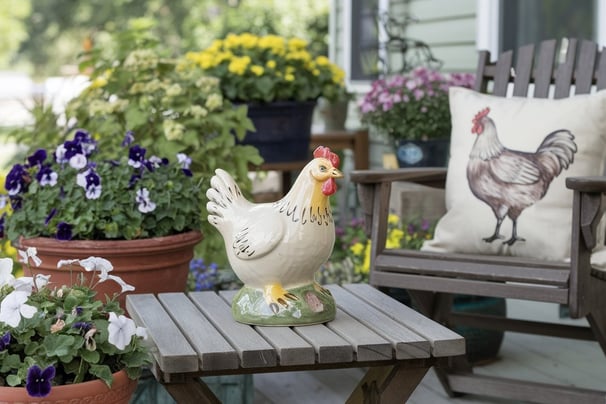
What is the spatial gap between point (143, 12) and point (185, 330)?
1540 centimetres

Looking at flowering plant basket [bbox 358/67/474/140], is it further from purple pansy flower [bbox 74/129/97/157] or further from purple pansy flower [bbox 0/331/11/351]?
purple pansy flower [bbox 0/331/11/351]

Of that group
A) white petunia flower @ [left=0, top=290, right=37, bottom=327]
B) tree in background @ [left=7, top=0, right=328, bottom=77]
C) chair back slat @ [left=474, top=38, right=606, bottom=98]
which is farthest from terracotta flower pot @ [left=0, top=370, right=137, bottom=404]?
tree in background @ [left=7, top=0, right=328, bottom=77]

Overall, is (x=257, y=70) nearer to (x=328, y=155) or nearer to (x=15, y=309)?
(x=328, y=155)

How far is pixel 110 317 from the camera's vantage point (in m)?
1.99

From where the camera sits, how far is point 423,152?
4.50 m

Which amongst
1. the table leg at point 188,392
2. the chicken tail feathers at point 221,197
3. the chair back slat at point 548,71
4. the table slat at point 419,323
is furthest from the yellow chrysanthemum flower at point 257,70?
the table leg at point 188,392

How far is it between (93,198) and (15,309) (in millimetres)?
888

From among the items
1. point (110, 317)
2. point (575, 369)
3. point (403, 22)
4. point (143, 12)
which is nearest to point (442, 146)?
point (575, 369)

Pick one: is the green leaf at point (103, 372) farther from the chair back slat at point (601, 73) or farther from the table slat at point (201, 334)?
the chair back slat at point (601, 73)

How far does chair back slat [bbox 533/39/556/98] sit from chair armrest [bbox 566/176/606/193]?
741mm

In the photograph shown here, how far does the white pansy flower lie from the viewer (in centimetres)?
196

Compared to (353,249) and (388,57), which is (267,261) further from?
(388,57)

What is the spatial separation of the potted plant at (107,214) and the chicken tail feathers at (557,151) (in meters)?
1.00

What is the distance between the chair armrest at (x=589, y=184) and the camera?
2.54 metres
